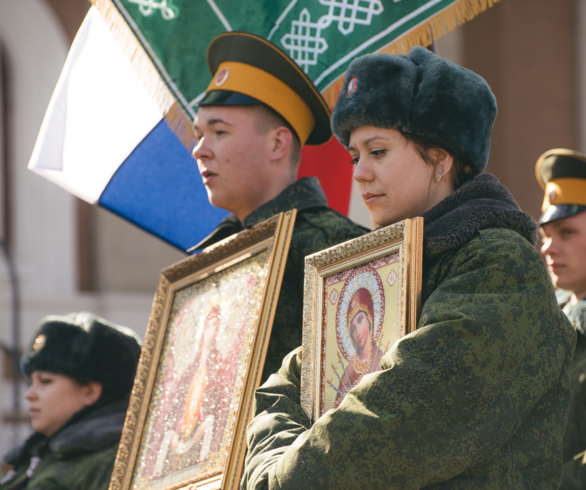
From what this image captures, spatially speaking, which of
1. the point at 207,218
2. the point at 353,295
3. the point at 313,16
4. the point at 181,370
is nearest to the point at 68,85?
the point at 207,218

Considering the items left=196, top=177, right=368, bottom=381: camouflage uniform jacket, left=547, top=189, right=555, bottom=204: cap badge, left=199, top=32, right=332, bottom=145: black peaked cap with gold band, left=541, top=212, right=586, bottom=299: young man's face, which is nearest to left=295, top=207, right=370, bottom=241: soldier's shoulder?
left=196, top=177, right=368, bottom=381: camouflage uniform jacket

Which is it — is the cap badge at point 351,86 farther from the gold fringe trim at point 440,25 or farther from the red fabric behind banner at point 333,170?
the red fabric behind banner at point 333,170

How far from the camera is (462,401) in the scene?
1.56 metres

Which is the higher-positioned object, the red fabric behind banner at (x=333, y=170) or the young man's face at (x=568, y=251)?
the red fabric behind banner at (x=333, y=170)

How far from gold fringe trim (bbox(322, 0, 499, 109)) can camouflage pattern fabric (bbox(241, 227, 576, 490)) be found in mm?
1550

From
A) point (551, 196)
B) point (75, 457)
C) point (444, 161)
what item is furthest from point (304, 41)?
point (75, 457)

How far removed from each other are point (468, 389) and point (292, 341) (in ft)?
3.07

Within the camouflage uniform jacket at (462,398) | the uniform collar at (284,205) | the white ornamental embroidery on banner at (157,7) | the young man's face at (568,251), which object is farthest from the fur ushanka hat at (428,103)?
the white ornamental embroidery on banner at (157,7)

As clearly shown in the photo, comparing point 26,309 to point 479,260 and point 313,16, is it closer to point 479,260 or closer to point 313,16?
point 313,16

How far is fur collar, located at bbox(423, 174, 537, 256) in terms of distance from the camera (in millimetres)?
1734

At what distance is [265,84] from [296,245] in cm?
63

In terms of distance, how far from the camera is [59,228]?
27.1 feet

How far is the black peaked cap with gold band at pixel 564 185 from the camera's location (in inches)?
136

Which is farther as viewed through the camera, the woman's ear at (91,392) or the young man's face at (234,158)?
the woman's ear at (91,392)
